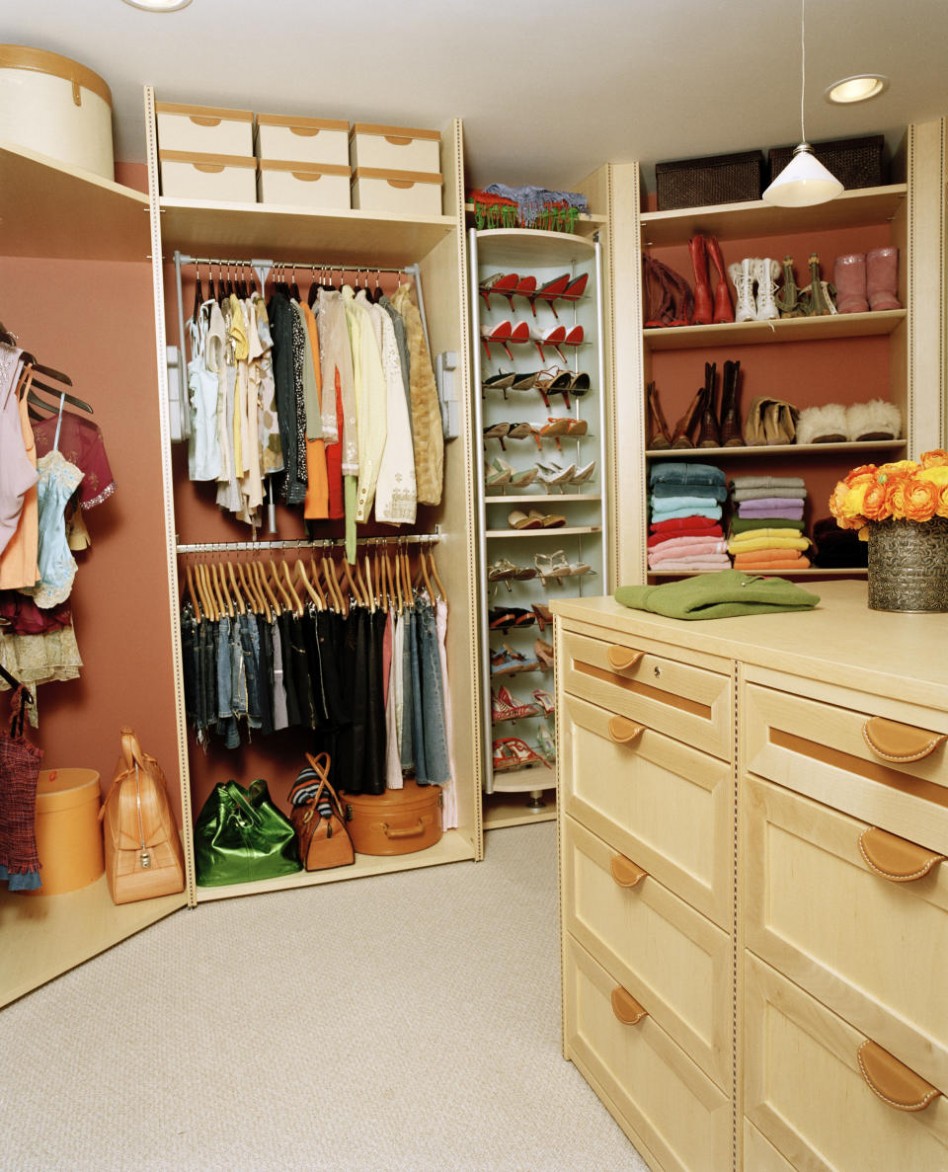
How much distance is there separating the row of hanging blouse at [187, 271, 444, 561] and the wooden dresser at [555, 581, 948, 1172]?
1398mm

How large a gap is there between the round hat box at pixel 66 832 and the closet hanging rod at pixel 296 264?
1849 millimetres

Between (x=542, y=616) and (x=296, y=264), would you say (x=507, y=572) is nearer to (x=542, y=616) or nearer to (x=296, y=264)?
(x=542, y=616)

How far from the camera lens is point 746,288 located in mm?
3445

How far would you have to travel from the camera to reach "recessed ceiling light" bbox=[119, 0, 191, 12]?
2244 millimetres

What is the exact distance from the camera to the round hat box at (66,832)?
113 inches

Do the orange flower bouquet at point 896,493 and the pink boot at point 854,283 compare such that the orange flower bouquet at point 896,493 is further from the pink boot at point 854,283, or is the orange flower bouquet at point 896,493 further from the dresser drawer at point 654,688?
the pink boot at point 854,283

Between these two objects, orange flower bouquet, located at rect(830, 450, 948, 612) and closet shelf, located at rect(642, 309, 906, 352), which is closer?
orange flower bouquet, located at rect(830, 450, 948, 612)

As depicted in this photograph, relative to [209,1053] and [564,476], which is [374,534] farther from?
[209,1053]

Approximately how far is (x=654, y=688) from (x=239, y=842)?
1.94 meters

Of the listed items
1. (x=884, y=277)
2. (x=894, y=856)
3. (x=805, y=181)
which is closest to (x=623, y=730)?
(x=894, y=856)

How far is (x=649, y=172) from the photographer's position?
359 cm

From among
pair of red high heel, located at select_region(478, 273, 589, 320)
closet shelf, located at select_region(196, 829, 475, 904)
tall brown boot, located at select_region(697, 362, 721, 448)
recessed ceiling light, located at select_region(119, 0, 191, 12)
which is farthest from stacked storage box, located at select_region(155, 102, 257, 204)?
closet shelf, located at select_region(196, 829, 475, 904)

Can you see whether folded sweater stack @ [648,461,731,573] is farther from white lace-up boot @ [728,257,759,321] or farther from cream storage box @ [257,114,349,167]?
cream storage box @ [257,114,349,167]

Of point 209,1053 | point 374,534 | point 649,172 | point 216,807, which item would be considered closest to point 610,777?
point 209,1053
